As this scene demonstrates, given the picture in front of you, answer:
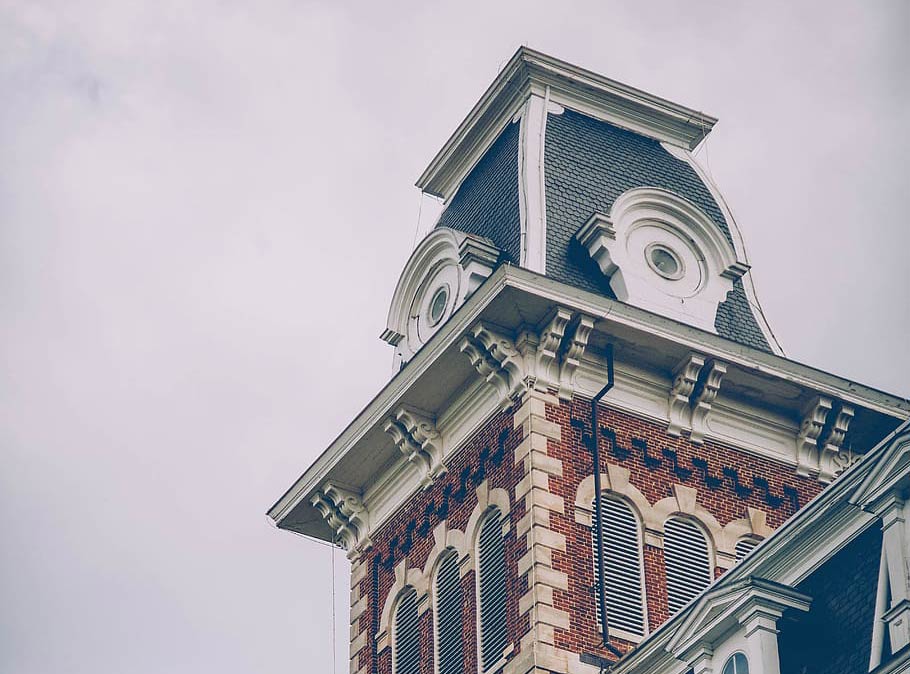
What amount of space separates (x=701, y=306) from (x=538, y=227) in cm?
360

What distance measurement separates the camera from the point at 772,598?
27.5 metres

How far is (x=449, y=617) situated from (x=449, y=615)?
0.12 feet

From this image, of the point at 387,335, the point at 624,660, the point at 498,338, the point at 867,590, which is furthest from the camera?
the point at 387,335

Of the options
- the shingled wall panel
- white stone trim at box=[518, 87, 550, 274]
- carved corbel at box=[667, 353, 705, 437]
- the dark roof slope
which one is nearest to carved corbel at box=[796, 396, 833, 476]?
carved corbel at box=[667, 353, 705, 437]

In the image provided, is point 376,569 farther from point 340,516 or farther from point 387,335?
point 387,335

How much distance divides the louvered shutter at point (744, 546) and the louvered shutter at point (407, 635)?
6.22 meters

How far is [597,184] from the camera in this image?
147 ft

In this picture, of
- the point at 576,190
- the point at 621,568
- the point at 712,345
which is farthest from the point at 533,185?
the point at 621,568

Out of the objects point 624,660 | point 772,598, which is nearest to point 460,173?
point 624,660

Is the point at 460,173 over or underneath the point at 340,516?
over

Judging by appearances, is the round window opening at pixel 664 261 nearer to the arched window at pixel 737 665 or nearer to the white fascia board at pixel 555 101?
the white fascia board at pixel 555 101

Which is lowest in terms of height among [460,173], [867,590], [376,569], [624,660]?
[867,590]

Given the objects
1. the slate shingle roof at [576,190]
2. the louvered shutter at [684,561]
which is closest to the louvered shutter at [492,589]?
the louvered shutter at [684,561]

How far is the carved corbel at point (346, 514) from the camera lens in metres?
44.5
